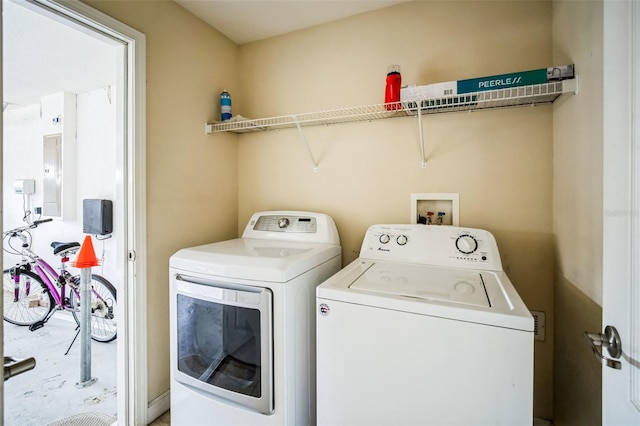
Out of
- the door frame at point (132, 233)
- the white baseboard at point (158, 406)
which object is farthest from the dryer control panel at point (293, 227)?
the white baseboard at point (158, 406)

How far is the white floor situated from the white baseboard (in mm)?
392

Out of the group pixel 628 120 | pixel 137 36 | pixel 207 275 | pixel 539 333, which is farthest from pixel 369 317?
pixel 137 36

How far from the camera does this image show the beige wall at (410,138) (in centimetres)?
151

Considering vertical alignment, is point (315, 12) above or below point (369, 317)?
above

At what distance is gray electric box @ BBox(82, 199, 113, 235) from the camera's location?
211 cm

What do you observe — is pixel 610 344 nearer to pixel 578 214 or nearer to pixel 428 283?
pixel 428 283

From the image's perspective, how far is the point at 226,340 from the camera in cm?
135

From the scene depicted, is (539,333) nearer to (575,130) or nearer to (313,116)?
(575,130)

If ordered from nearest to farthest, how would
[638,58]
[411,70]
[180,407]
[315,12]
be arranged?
[638,58] → [180,407] → [411,70] → [315,12]

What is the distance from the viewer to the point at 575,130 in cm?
120

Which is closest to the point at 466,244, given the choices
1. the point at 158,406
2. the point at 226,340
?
the point at 226,340

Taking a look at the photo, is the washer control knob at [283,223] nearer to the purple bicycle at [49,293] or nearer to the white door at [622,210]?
the white door at [622,210]

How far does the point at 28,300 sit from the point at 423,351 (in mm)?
4207

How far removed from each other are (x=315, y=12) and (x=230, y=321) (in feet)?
6.39
